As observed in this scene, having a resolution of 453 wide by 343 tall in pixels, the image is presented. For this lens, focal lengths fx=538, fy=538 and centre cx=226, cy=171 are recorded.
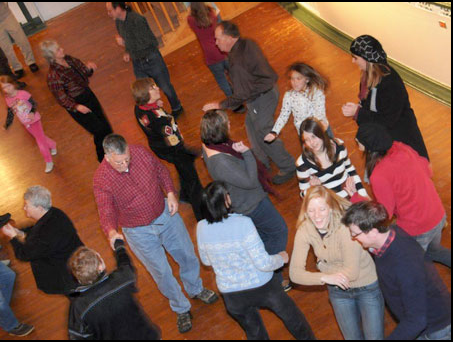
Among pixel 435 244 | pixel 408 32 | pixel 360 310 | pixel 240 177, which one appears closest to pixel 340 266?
pixel 360 310

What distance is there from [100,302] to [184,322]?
4.74ft

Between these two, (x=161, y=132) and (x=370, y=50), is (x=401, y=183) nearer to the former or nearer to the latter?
(x=370, y=50)

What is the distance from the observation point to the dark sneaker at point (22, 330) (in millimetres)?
5102

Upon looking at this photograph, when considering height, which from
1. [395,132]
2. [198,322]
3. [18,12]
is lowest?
[198,322]

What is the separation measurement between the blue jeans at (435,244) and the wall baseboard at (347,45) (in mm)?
2303

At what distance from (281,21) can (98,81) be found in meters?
3.04

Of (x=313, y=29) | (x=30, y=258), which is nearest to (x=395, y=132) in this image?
(x=30, y=258)

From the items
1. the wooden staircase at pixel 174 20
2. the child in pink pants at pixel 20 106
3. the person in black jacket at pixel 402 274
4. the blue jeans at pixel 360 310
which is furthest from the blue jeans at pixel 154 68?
the person in black jacket at pixel 402 274

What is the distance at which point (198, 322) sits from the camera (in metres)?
4.70

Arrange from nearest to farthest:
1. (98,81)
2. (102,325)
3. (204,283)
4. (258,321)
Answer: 1. (102,325)
2. (258,321)
3. (204,283)
4. (98,81)

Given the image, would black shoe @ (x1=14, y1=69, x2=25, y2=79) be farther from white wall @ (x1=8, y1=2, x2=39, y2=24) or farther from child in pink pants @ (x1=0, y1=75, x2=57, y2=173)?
child in pink pants @ (x1=0, y1=75, x2=57, y2=173)

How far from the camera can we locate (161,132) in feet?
16.0

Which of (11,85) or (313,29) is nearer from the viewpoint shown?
(11,85)

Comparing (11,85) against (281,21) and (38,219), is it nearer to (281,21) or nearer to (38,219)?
(38,219)
